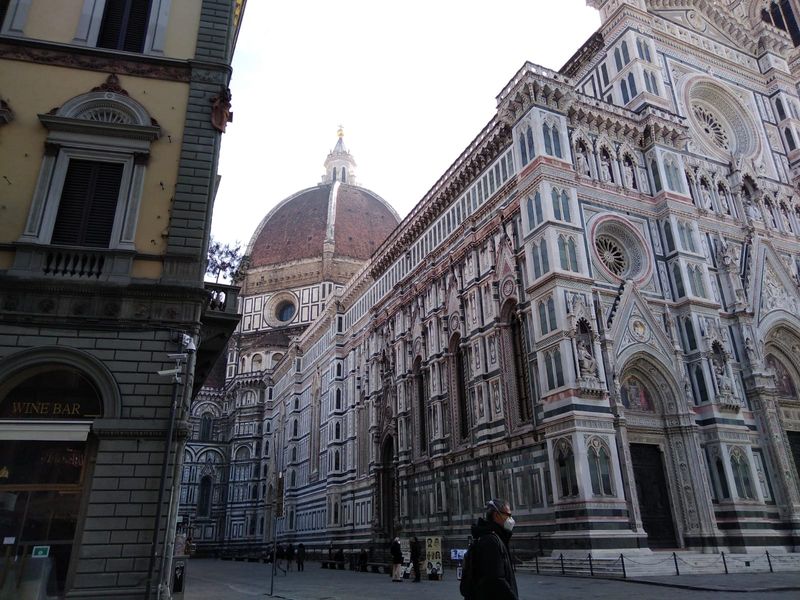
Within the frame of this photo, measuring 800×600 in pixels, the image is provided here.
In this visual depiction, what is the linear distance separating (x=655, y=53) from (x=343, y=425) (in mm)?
32706

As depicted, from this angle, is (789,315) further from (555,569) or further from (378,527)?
(378,527)

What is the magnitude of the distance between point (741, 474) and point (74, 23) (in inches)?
1132

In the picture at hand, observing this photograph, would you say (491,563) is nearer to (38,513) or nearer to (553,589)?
(38,513)

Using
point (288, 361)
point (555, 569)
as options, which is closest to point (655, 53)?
point (555, 569)

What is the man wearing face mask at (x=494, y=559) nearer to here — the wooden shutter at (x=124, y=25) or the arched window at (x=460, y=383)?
the wooden shutter at (x=124, y=25)

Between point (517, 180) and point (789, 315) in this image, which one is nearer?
point (517, 180)

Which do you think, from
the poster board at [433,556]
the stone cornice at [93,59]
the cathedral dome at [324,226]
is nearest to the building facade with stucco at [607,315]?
the poster board at [433,556]

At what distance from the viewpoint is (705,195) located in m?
32.3

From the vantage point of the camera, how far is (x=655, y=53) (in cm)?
3406

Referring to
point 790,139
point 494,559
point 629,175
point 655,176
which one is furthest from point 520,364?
point 790,139

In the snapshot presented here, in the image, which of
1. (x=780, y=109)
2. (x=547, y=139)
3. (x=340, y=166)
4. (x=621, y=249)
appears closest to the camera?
(x=547, y=139)

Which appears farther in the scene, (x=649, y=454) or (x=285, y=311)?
(x=285, y=311)

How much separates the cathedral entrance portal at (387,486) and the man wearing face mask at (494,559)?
1328 inches

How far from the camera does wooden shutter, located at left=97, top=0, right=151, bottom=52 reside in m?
17.3
